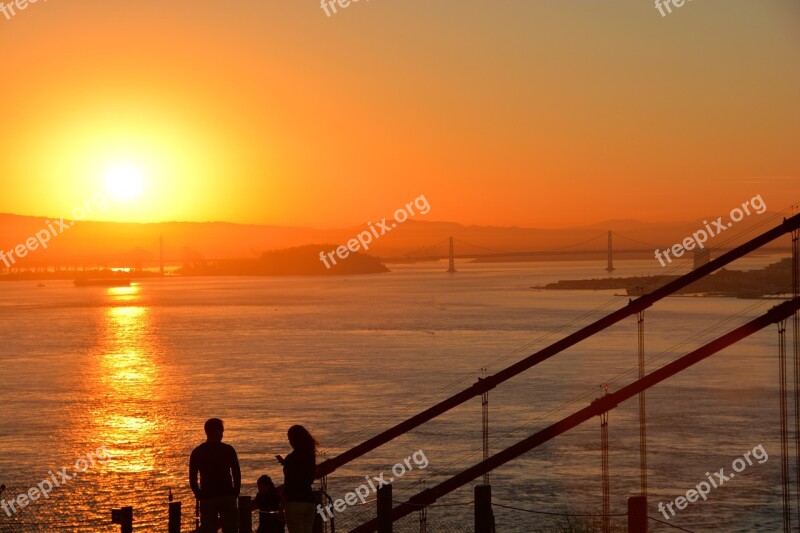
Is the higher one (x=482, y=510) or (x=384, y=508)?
(x=482, y=510)

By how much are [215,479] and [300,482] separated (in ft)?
4.24

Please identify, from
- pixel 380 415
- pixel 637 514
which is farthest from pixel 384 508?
pixel 380 415

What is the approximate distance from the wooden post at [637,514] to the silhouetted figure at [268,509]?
468 centimetres

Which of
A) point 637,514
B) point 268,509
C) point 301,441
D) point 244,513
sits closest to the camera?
point 301,441

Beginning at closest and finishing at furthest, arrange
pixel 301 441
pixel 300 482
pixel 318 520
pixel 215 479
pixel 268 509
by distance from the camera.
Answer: pixel 301 441 < pixel 300 482 < pixel 215 479 < pixel 268 509 < pixel 318 520

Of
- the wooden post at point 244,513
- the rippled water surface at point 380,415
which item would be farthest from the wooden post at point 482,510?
the rippled water surface at point 380,415

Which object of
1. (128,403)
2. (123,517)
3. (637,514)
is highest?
(637,514)

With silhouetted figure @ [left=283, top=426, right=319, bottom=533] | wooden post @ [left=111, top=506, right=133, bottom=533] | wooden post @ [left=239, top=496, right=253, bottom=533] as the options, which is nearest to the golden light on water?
wooden post @ [left=111, top=506, right=133, bottom=533]

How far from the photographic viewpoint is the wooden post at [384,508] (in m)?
14.4

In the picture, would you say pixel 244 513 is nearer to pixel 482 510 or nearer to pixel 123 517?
pixel 123 517

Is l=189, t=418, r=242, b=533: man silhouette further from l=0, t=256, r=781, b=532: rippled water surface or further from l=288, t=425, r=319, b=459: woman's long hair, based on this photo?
l=0, t=256, r=781, b=532: rippled water surface

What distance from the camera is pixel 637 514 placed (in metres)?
13.2

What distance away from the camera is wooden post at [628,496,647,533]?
13.2m

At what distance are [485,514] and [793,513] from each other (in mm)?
16081
